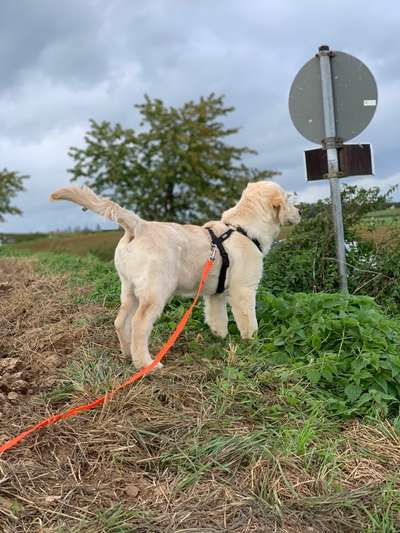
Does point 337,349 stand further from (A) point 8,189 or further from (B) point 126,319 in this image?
(A) point 8,189

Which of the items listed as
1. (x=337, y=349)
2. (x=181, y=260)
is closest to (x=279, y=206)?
(x=181, y=260)

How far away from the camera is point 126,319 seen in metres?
4.76

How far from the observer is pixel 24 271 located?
10305 mm

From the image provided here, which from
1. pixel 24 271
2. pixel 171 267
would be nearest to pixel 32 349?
pixel 171 267

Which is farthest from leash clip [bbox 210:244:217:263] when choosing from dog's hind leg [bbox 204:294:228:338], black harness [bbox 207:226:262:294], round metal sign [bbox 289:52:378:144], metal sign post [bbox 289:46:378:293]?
round metal sign [bbox 289:52:378:144]

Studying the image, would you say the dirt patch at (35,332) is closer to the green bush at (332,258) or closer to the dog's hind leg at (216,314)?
the dog's hind leg at (216,314)

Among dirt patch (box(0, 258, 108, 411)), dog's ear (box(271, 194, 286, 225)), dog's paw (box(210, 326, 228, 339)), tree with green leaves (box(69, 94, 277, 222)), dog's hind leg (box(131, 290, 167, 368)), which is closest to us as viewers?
dirt patch (box(0, 258, 108, 411))

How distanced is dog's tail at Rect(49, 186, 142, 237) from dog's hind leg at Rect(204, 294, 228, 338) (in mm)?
1397

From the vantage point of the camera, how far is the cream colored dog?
14.4 feet

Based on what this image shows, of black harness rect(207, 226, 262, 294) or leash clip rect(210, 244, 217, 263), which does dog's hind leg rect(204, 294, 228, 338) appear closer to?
black harness rect(207, 226, 262, 294)

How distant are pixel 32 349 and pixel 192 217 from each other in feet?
57.8

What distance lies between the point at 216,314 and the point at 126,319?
1077 mm

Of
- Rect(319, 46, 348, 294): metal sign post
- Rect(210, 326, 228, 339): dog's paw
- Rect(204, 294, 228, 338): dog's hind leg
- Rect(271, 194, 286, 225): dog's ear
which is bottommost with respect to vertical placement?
Rect(210, 326, 228, 339): dog's paw

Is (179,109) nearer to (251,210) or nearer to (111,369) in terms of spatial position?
(251,210)
